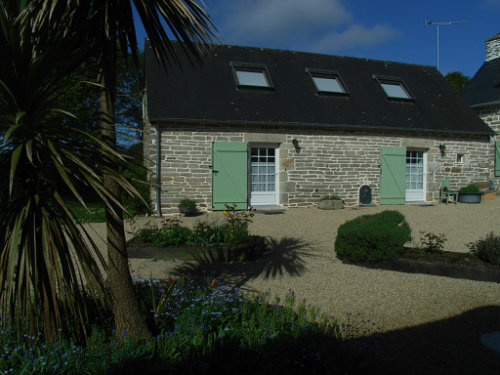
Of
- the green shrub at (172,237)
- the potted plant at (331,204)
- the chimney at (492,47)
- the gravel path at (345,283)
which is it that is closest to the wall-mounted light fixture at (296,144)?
the potted plant at (331,204)

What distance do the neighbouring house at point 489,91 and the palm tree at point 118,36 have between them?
47.7 feet

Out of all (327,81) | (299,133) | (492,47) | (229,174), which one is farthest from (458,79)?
(229,174)

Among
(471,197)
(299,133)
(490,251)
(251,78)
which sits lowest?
(490,251)

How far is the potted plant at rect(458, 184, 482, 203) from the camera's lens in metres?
12.6

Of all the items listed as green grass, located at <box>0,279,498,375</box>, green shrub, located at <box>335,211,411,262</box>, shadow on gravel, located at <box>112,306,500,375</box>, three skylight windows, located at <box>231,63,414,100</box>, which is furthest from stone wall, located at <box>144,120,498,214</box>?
shadow on gravel, located at <box>112,306,500,375</box>

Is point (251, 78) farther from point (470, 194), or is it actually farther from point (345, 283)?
point (345, 283)

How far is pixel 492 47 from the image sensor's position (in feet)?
55.5

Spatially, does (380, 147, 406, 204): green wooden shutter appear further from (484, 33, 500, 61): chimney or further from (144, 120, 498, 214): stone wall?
(484, 33, 500, 61): chimney

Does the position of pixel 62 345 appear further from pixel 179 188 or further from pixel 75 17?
pixel 179 188

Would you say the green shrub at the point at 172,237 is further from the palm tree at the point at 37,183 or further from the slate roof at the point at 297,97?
the slate roof at the point at 297,97

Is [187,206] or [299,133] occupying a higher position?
[299,133]

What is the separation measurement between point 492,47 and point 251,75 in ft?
38.3

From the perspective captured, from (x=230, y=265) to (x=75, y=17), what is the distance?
3.69 meters

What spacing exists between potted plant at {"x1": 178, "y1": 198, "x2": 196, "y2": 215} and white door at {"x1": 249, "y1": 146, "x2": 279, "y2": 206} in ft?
5.85
